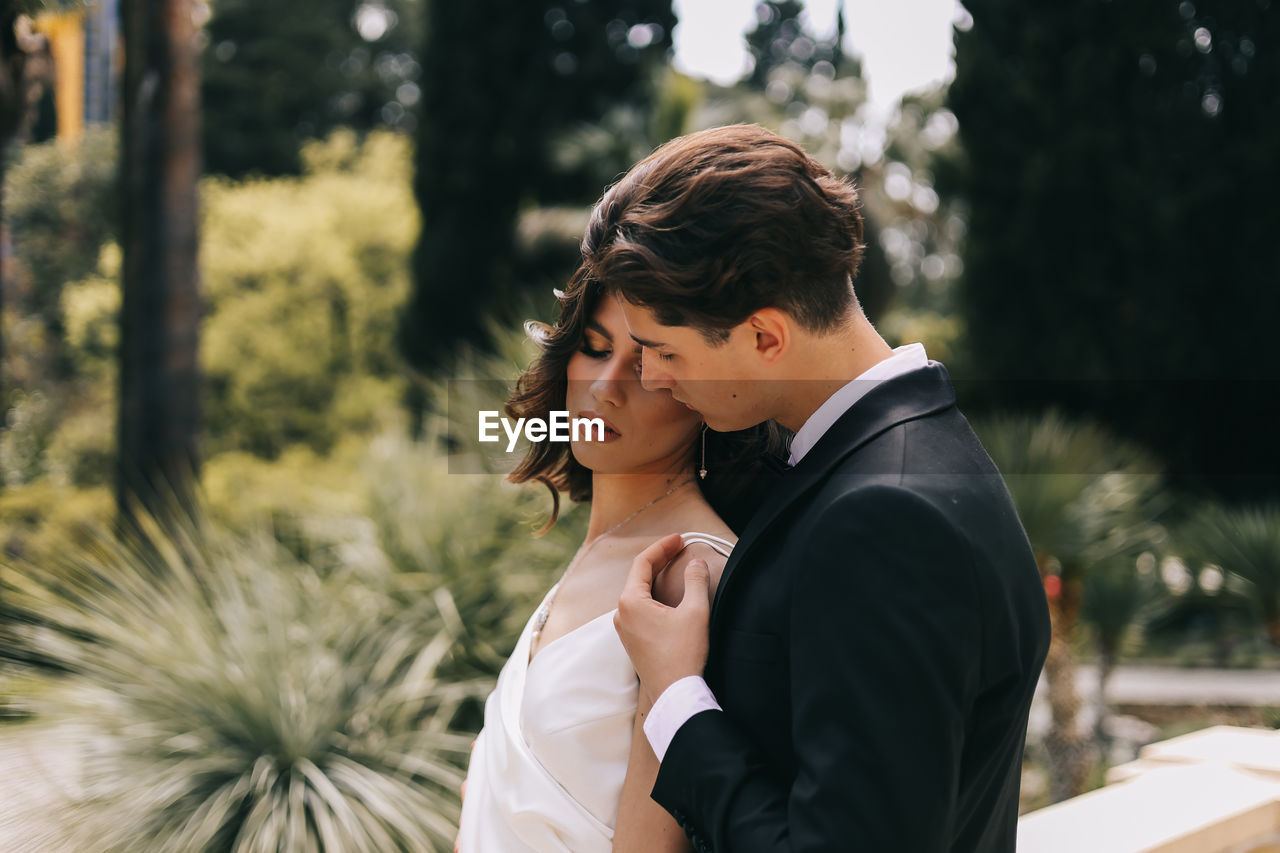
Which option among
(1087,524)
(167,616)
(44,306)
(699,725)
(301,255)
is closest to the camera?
(699,725)

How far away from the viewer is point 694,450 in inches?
66.9

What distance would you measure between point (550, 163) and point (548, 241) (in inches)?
60.5

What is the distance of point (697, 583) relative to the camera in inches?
49.8

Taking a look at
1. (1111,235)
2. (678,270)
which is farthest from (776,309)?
(1111,235)

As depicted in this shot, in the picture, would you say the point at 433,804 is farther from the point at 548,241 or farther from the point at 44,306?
the point at 44,306

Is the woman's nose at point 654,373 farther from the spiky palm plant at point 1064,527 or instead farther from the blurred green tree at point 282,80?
the blurred green tree at point 282,80

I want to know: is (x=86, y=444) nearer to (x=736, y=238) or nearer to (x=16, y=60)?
(x=16, y=60)

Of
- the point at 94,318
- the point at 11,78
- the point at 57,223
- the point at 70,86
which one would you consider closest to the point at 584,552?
the point at 11,78

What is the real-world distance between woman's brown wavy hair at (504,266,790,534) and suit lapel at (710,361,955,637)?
1.50ft

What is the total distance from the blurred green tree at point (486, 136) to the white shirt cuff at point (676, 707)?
1378 centimetres

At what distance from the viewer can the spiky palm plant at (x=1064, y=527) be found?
5.24 metres

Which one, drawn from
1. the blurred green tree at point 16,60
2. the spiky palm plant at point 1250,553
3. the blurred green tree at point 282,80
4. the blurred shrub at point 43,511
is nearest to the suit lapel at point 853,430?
the blurred green tree at point 16,60

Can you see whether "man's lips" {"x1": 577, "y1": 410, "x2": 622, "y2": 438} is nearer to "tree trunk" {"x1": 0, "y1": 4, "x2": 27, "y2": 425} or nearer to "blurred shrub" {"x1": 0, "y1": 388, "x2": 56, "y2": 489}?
"tree trunk" {"x1": 0, "y1": 4, "x2": 27, "y2": 425}

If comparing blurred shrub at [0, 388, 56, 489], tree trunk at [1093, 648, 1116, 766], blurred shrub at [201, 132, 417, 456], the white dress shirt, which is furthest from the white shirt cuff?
blurred shrub at [201, 132, 417, 456]
